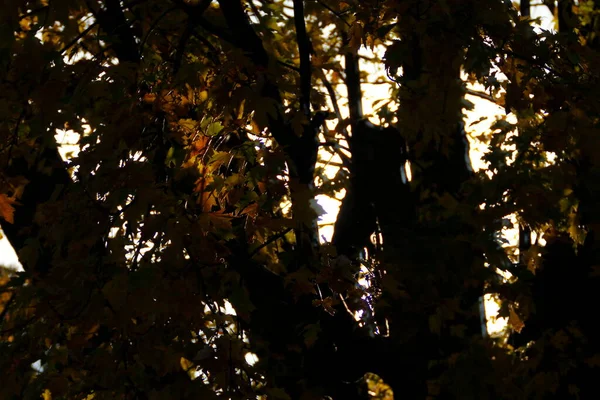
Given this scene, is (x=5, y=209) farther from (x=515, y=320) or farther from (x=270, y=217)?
(x=515, y=320)

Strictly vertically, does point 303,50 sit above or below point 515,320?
above

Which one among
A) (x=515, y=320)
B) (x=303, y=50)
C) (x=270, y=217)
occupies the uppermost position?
(x=303, y=50)

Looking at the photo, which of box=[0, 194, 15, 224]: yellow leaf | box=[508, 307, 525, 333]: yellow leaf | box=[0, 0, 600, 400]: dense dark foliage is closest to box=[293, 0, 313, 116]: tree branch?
box=[0, 0, 600, 400]: dense dark foliage

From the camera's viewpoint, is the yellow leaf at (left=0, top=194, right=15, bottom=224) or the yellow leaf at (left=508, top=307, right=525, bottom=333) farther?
the yellow leaf at (left=508, top=307, right=525, bottom=333)

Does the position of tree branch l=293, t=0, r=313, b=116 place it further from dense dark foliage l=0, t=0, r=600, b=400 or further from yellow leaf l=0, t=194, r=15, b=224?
yellow leaf l=0, t=194, r=15, b=224

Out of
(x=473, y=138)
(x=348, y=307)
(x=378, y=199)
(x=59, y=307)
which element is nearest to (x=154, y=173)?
(x=59, y=307)

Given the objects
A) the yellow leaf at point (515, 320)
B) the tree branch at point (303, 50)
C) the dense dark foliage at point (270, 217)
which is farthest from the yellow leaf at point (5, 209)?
the yellow leaf at point (515, 320)

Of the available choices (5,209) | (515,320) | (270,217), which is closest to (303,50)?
(270,217)

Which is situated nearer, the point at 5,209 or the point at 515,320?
the point at 5,209

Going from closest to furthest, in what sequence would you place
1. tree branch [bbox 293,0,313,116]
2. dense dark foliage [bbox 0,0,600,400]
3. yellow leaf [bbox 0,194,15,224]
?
1. dense dark foliage [bbox 0,0,600,400]
2. yellow leaf [bbox 0,194,15,224]
3. tree branch [bbox 293,0,313,116]

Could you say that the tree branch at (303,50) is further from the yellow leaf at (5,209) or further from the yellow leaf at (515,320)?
the yellow leaf at (515,320)

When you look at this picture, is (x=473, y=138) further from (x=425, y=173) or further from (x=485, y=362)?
(x=485, y=362)

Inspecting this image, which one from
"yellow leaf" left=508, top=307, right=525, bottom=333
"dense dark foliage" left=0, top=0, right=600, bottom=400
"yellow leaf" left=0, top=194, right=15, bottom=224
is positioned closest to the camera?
"dense dark foliage" left=0, top=0, right=600, bottom=400

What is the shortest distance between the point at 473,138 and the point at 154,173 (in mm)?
5602
